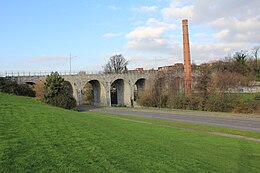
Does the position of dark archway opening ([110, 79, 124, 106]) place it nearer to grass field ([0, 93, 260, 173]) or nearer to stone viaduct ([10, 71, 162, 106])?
Answer: stone viaduct ([10, 71, 162, 106])

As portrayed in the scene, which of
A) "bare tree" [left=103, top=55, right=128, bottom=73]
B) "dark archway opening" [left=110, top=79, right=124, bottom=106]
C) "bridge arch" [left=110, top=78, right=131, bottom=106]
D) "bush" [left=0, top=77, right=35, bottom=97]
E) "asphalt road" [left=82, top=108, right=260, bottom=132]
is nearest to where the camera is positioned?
"asphalt road" [left=82, top=108, right=260, bottom=132]

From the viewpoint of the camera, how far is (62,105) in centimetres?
3481

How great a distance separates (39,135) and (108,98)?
51122 mm

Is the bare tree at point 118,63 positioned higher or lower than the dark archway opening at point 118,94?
higher

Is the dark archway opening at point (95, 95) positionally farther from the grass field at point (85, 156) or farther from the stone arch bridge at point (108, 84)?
the grass field at point (85, 156)

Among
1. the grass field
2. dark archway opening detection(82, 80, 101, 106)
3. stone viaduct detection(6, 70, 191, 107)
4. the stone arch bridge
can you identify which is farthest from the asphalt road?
dark archway opening detection(82, 80, 101, 106)

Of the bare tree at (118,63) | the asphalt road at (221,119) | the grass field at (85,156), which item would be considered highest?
the bare tree at (118,63)

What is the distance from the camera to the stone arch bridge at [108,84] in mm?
55344

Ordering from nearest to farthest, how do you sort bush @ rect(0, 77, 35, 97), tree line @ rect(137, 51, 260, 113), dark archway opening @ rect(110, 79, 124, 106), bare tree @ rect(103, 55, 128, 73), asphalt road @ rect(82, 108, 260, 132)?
asphalt road @ rect(82, 108, 260, 132), bush @ rect(0, 77, 35, 97), tree line @ rect(137, 51, 260, 113), dark archway opening @ rect(110, 79, 124, 106), bare tree @ rect(103, 55, 128, 73)

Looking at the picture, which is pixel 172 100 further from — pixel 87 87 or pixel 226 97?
pixel 87 87

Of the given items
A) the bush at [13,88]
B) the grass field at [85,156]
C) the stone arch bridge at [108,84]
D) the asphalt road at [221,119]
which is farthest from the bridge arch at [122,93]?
the grass field at [85,156]

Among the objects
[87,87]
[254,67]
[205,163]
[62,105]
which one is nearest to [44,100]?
[62,105]

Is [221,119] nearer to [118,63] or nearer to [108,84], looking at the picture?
[108,84]

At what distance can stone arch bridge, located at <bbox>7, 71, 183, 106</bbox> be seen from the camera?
182ft
